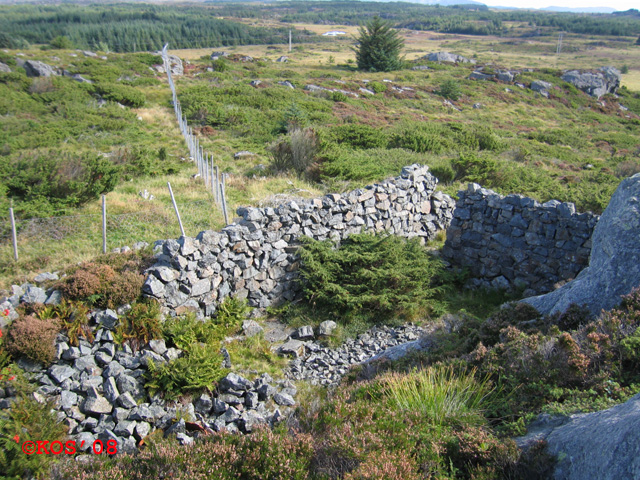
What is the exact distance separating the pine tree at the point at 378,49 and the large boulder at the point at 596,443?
46.2m

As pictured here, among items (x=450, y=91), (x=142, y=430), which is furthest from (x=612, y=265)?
(x=450, y=91)

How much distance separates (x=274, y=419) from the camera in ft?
17.9

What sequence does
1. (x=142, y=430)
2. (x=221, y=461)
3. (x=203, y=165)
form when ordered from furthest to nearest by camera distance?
(x=203, y=165)
(x=142, y=430)
(x=221, y=461)

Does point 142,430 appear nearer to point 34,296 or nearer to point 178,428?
point 178,428

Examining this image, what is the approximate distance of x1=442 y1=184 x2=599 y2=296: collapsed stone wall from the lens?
8961mm

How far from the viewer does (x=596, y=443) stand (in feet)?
10.7

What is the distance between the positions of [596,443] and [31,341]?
21.5 ft

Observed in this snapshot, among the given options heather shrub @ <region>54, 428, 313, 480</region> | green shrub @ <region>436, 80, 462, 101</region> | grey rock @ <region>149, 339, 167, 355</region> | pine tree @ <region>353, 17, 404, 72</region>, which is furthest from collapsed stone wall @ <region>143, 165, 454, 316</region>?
pine tree @ <region>353, 17, 404, 72</region>

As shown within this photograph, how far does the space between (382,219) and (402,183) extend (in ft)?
3.58

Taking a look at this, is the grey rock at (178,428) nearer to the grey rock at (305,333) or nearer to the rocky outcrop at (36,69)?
the grey rock at (305,333)

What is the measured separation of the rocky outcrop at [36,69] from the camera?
90.7 ft

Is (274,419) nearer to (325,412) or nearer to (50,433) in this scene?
(325,412)

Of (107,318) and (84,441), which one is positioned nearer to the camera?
(84,441)

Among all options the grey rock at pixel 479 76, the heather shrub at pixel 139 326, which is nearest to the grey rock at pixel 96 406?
the heather shrub at pixel 139 326
